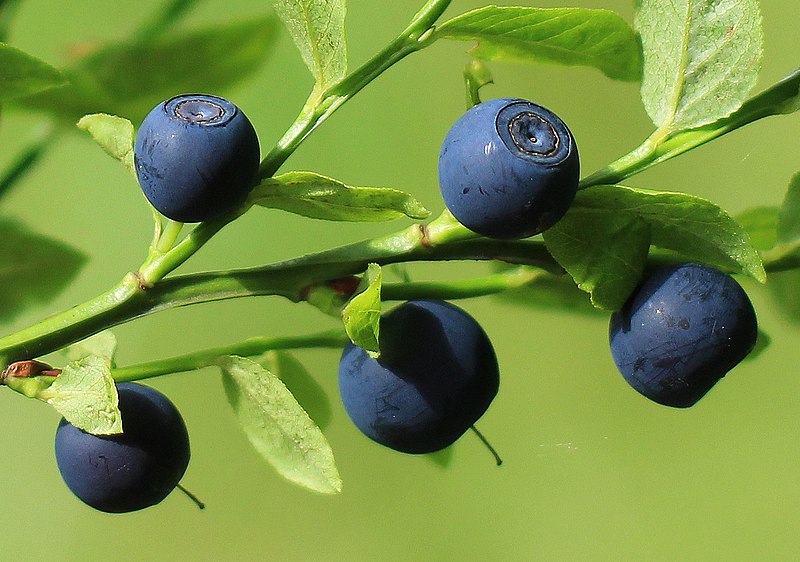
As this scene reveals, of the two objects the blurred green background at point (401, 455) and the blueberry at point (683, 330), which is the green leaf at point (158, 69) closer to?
the blueberry at point (683, 330)

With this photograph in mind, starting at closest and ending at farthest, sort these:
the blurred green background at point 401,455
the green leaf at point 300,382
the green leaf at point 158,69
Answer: the green leaf at point 300,382 < the green leaf at point 158,69 < the blurred green background at point 401,455

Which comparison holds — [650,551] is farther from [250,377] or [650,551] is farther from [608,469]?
[250,377]

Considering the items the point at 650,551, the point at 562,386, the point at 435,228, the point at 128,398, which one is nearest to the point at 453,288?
the point at 435,228

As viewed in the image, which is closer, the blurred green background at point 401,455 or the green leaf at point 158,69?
the green leaf at point 158,69

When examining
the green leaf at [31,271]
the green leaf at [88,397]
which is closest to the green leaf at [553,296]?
the green leaf at [88,397]

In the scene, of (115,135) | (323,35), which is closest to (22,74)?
(115,135)

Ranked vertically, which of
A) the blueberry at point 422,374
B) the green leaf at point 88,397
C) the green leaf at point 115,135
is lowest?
the blueberry at point 422,374

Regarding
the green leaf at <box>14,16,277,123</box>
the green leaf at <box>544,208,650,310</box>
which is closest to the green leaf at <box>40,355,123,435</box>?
the green leaf at <box>544,208,650,310</box>

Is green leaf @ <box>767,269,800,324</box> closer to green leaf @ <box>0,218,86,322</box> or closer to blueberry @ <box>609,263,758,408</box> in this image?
blueberry @ <box>609,263,758,408</box>
